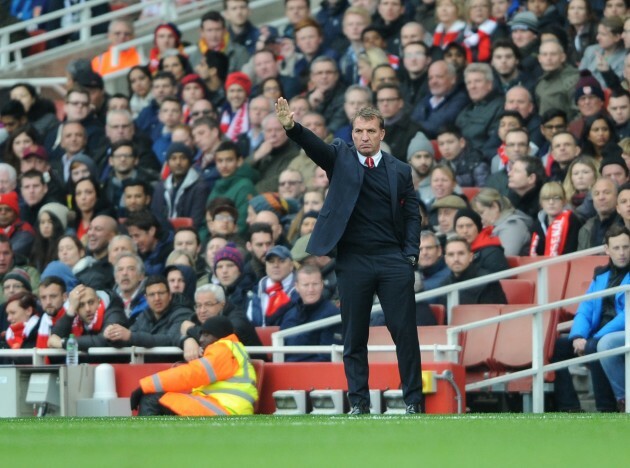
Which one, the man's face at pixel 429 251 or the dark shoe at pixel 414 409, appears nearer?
the dark shoe at pixel 414 409

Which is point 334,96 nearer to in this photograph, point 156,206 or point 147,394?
point 156,206

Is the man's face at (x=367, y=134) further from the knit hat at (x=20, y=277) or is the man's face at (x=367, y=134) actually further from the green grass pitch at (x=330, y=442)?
the knit hat at (x=20, y=277)

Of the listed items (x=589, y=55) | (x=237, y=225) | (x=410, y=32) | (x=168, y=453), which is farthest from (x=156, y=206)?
(x=168, y=453)

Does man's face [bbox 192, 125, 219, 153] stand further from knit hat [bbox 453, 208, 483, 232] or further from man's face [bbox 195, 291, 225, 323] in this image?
man's face [bbox 195, 291, 225, 323]

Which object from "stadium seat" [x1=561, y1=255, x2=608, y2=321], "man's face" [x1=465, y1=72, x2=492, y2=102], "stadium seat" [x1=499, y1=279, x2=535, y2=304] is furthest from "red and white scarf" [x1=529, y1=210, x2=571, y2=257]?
"man's face" [x1=465, y1=72, x2=492, y2=102]

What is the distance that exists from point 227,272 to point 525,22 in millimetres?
5113

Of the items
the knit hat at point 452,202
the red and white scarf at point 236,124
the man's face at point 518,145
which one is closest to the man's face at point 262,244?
the knit hat at point 452,202

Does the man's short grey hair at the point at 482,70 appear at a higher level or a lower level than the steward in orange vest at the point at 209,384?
higher

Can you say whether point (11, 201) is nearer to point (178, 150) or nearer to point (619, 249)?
point (178, 150)

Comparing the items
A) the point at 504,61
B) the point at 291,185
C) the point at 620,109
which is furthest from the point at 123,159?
the point at 620,109

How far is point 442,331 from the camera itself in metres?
14.9

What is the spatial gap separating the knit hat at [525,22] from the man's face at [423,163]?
2511 mm

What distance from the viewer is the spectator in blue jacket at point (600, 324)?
14609mm

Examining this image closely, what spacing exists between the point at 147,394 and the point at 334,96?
713cm
